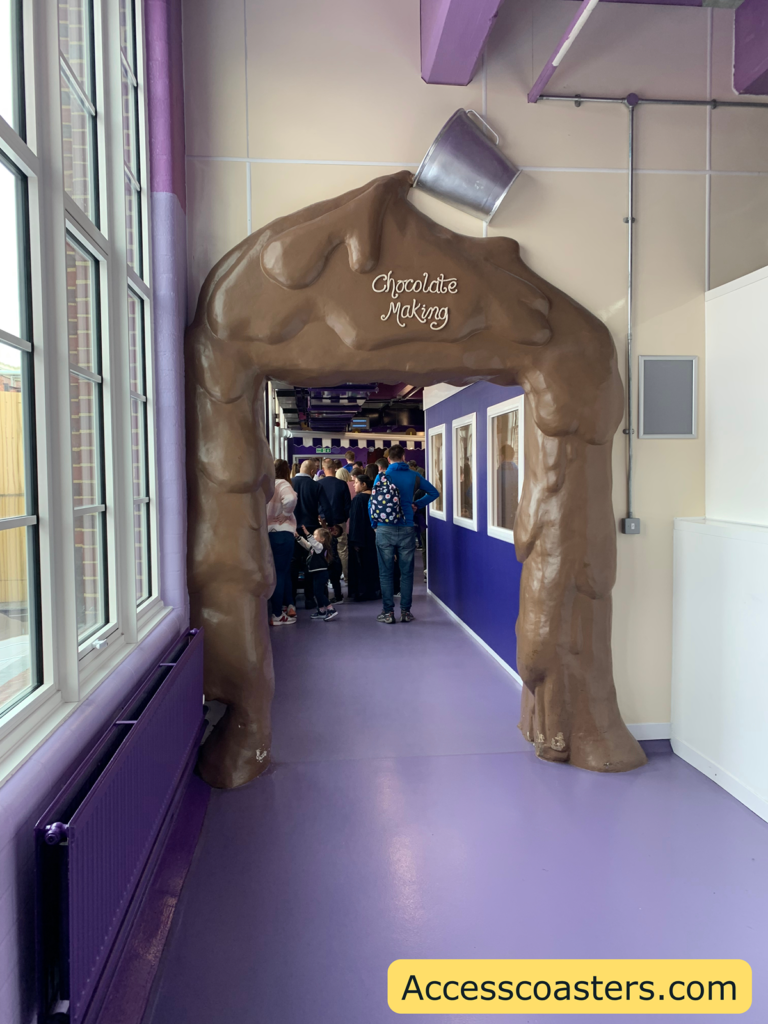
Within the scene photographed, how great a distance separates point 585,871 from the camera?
98.8 inches

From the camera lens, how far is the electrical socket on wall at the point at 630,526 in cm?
348

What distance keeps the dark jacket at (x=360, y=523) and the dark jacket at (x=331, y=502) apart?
0.11 metres

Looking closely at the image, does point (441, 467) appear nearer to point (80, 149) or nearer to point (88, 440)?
point (88, 440)

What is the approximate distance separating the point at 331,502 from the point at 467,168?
438cm

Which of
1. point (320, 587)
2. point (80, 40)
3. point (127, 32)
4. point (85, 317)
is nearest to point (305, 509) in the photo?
point (320, 587)

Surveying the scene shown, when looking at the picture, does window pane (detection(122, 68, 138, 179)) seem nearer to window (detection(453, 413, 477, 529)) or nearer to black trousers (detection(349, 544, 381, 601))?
window (detection(453, 413, 477, 529))

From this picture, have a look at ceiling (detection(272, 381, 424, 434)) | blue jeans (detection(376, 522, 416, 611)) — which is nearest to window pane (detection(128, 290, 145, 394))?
ceiling (detection(272, 381, 424, 434))

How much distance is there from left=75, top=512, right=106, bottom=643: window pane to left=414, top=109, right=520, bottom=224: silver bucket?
7.09ft

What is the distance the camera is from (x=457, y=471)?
665 cm

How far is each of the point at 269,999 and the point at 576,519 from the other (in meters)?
2.29

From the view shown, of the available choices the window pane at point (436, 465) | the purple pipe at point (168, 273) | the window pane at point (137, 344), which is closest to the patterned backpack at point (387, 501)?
the window pane at point (436, 465)

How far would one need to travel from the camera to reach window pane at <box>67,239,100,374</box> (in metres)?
2.21

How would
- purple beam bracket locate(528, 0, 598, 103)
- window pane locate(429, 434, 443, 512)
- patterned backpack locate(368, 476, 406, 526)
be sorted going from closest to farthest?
purple beam bracket locate(528, 0, 598, 103) < patterned backpack locate(368, 476, 406, 526) < window pane locate(429, 434, 443, 512)

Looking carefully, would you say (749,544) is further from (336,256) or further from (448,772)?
(336,256)
